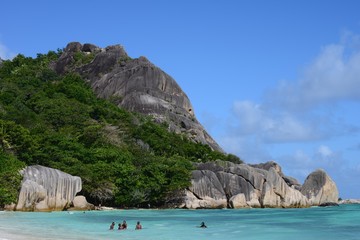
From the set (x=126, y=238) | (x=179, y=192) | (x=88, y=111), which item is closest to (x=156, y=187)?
(x=179, y=192)

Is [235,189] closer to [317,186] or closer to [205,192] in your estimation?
[205,192]

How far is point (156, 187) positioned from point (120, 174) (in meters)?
2.79

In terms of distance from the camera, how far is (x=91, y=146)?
42.5 meters

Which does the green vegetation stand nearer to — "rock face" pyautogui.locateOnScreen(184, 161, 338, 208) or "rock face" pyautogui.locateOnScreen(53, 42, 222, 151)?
"rock face" pyautogui.locateOnScreen(184, 161, 338, 208)

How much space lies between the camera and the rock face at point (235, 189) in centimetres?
3897

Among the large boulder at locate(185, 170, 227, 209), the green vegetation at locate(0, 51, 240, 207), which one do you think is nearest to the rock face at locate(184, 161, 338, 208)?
the large boulder at locate(185, 170, 227, 209)

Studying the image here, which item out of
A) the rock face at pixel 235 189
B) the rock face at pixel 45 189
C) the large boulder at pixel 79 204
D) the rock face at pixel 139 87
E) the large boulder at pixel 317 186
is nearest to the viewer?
the rock face at pixel 45 189

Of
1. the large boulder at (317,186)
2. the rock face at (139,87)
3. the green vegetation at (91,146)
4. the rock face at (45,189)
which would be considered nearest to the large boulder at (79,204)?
the rock face at (45,189)

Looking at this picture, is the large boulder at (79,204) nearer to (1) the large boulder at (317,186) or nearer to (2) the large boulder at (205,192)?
(2) the large boulder at (205,192)

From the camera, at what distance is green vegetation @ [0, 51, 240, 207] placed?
33.5m

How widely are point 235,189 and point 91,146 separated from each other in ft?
41.4

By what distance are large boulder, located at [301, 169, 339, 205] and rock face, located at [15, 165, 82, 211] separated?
1081 inches

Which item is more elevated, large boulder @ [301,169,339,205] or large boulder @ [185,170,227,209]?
large boulder @ [301,169,339,205]

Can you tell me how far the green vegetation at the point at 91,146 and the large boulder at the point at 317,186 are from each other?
7.90 m
